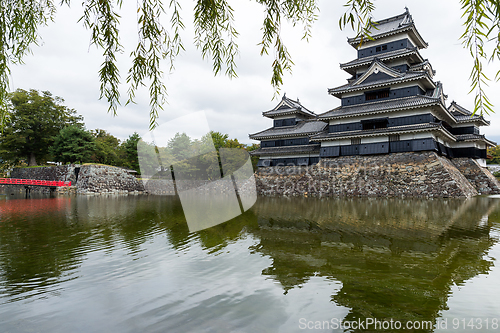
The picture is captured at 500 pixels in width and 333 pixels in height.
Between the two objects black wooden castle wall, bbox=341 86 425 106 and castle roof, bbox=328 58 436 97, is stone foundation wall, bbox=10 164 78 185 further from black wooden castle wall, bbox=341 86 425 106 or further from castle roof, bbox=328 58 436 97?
black wooden castle wall, bbox=341 86 425 106

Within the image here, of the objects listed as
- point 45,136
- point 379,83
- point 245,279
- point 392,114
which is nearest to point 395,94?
point 379,83

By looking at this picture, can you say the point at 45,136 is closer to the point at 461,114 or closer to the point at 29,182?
the point at 29,182

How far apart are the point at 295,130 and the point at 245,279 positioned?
1003 inches

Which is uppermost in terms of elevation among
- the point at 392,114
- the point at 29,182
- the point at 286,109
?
the point at 286,109

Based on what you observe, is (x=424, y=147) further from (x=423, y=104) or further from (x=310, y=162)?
(x=310, y=162)

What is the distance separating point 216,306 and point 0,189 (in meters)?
43.7

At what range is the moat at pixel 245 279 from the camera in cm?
270

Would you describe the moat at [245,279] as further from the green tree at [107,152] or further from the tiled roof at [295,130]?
the green tree at [107,152]

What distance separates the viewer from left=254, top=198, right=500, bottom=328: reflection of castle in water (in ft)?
9.78

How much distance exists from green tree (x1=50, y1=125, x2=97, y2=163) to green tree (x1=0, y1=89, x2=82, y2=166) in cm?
267

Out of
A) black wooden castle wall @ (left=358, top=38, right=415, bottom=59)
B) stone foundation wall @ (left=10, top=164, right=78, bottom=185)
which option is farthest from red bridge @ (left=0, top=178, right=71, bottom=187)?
black wooden castle wall @ (left=358, top=38, right=415, bottom=59)

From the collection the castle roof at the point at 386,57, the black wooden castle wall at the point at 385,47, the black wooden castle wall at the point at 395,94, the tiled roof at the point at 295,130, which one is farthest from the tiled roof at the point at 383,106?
the black wooden castle wall at the point at 385,47

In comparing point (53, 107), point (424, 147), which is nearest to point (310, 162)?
point (424, 147)

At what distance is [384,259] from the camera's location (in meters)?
4.50
